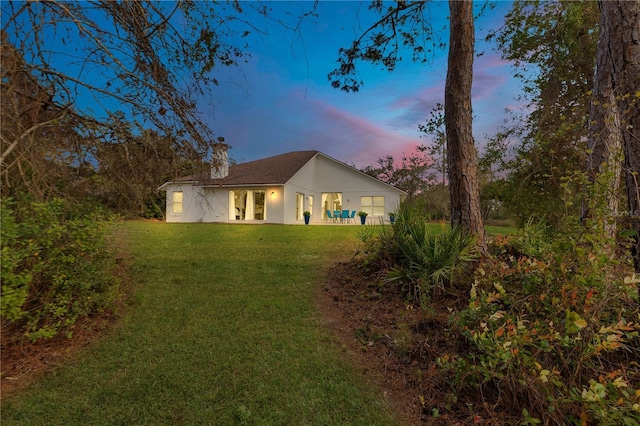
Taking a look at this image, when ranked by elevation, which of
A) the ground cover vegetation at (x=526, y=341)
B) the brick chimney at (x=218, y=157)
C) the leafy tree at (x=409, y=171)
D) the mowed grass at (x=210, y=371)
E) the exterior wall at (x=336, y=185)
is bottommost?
the mowed grass at (x=210, y=371)

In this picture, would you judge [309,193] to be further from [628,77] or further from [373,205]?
[628,77]

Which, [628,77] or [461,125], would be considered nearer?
[628,77]

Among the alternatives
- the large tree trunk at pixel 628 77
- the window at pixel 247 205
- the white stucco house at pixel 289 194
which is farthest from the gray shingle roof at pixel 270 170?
the large tree trunk at pixel 628 77

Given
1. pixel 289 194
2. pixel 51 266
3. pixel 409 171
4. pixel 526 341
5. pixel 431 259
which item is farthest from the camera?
pixel 409 171

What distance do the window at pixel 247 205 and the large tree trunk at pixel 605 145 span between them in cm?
1654

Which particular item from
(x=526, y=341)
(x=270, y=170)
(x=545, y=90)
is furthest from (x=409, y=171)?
(x=526, y=341)

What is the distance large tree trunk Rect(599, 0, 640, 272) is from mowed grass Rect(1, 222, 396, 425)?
2.74m

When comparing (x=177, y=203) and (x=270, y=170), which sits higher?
(x=270, y=170)

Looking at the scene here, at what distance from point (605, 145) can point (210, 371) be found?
5.63 metres

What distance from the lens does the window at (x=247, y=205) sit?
18734mm

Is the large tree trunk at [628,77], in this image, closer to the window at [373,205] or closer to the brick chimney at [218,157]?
the brick chimney at [218,157]

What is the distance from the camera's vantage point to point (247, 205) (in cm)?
1894

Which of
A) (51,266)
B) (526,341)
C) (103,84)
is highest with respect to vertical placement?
(103,84)

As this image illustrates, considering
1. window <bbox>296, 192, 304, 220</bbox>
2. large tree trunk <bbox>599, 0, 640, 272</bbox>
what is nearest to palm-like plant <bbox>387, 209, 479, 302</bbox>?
large tree trunk <bbox>599, 0, 640, 272</bbox>
